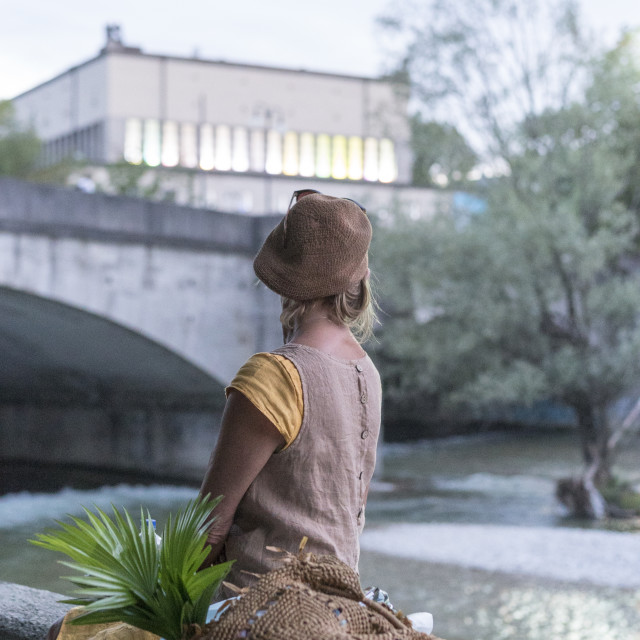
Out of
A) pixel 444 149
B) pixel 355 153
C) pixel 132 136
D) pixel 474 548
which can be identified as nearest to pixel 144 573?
pixel 474 548

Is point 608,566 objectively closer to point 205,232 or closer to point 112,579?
point 205,232

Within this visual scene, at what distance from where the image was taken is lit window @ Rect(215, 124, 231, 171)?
121 feet

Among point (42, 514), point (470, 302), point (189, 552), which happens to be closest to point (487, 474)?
point (470, 302)

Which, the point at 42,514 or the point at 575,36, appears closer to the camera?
the point at 42,514

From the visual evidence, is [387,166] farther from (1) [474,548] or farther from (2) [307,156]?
(1) [474,548]

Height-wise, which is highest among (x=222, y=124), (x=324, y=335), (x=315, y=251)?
(x=222, y=124)

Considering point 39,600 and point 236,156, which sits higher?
point 236,156

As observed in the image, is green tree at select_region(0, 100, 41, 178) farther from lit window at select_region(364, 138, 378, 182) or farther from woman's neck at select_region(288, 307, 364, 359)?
woman's neck at select_region(288, 307, 364, 359)

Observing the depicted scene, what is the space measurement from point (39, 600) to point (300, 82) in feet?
118

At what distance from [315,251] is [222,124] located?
117ft

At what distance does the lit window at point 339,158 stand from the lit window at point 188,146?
5.16m

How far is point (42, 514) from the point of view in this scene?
12.9m

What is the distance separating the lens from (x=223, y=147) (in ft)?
122

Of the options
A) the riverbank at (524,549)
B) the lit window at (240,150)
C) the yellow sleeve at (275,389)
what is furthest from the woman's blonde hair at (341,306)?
the lit window at (240,150)
